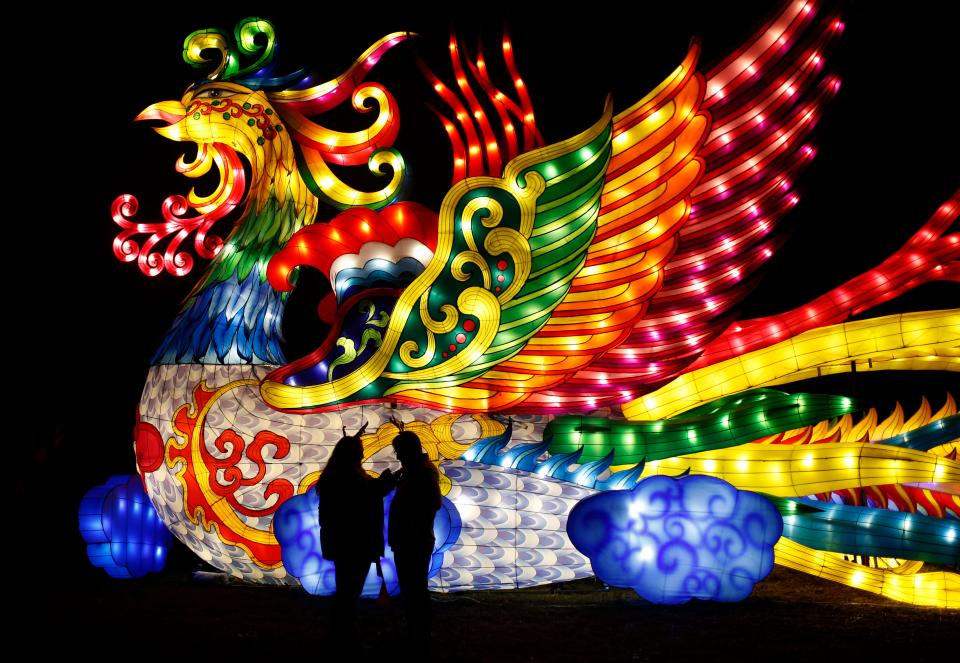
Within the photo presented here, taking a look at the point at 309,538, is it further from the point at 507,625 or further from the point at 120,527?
the point at 120,527

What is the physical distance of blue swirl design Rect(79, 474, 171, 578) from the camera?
20.6ft

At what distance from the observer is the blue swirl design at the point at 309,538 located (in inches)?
205

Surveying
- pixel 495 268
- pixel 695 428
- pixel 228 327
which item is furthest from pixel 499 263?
pixel 228 327

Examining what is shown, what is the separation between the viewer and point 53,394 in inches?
344

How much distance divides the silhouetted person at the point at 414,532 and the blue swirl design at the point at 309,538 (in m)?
1.24

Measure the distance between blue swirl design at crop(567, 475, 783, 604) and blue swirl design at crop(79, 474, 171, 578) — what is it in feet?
9.87

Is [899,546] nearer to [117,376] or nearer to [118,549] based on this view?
[118,549]

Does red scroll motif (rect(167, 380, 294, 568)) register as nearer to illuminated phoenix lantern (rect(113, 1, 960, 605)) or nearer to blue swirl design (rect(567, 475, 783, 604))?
illuminated phoenix lantern (rect(113, 1, 960, 605))

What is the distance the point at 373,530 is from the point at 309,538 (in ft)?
4.43

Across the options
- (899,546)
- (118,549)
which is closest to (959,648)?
(899,546)

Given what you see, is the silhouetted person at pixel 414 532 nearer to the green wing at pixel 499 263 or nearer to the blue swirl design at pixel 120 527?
the green wing at pixel 499 263

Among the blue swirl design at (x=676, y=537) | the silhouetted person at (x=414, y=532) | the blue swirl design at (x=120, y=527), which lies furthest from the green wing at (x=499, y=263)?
the blue swirl design at (x=120, y=527)

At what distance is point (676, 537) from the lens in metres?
5.14

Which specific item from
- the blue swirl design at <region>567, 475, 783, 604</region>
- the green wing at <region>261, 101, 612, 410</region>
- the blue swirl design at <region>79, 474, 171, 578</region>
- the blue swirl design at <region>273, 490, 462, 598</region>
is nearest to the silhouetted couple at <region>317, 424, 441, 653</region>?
the blue swirl design at <region>273, 490, 462, 598</region>
